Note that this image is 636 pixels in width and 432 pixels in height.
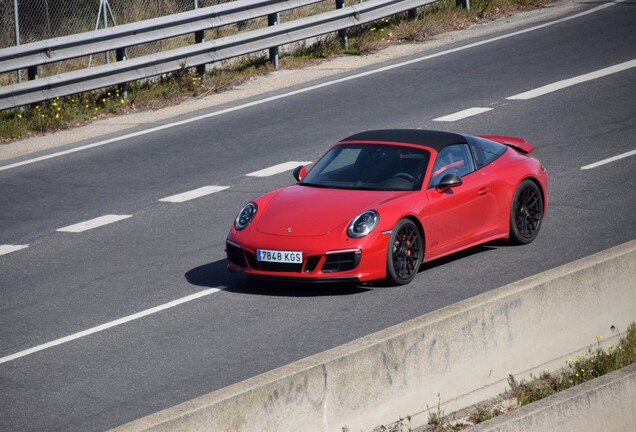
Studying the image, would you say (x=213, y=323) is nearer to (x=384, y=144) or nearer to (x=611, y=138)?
(x=384, y=144)

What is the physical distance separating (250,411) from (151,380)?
2172 mm

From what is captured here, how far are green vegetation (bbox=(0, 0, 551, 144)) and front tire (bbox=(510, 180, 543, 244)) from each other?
861 cm

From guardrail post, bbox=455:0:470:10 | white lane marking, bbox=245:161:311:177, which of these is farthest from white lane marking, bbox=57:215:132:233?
guardrail post, bbox=455:0:470:10

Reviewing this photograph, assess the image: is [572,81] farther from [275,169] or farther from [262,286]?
[262,286]

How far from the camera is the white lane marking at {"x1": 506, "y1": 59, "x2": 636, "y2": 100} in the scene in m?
18.6

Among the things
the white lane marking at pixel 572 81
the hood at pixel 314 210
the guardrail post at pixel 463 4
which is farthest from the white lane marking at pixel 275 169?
the guardrail post at pixel 463 4

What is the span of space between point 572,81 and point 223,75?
592 cm

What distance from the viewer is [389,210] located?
10.7 meters

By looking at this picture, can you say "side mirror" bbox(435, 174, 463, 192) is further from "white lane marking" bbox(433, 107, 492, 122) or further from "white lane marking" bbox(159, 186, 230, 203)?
"white lane marking" bbox(433, 107, 492, 122)

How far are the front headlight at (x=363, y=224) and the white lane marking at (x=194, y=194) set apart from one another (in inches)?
163

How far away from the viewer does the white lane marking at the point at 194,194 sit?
1438 centimetres

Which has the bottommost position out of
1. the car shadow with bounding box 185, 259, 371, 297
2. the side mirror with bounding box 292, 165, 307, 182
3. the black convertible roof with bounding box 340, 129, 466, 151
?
the car shadow with bounding box 185, 259, 371, 297

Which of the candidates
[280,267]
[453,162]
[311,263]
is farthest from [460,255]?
[280,267]

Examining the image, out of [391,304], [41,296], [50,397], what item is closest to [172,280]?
[41,296]
